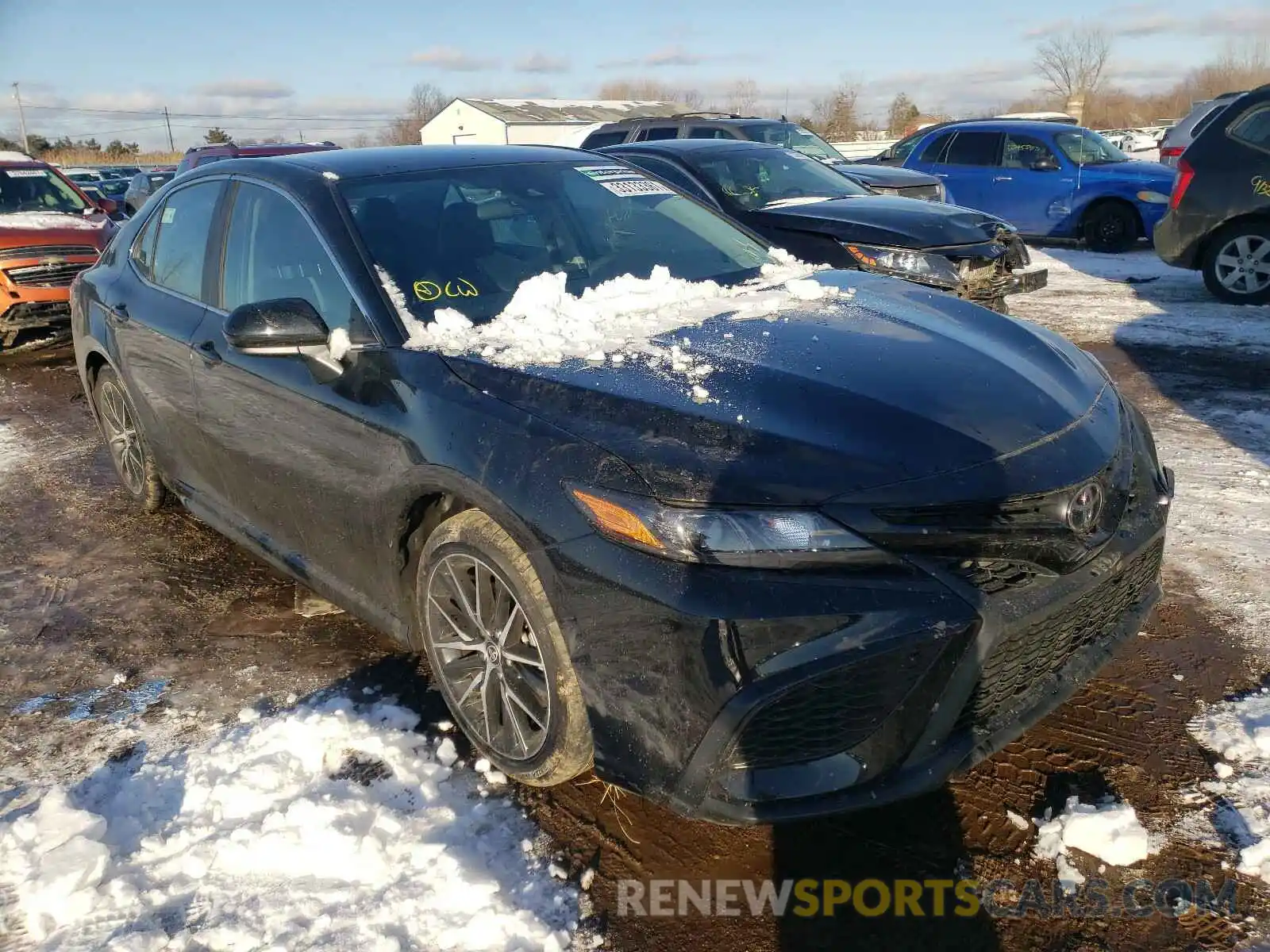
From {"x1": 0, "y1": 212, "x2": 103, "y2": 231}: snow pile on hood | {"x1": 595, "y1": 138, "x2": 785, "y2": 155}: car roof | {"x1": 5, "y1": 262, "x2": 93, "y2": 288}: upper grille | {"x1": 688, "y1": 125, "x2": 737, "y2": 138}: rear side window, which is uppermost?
{"x1": 688, "y1": 125, "x2": 737, "y2": 138}: rear side window

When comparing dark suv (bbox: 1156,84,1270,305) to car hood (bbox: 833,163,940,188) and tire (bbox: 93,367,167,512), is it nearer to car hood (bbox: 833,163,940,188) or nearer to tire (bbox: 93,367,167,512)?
car hood (bbox: 833,163,940,188)

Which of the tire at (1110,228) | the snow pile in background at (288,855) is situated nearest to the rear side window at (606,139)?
the tire at (1110,228)

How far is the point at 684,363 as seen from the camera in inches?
101

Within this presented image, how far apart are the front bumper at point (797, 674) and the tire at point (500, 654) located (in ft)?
0.47

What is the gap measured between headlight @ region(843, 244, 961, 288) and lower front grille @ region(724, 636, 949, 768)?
4.90m

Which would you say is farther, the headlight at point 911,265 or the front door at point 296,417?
the headlight at point 911,265

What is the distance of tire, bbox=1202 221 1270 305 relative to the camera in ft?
27.5

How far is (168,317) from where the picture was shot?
3863mm

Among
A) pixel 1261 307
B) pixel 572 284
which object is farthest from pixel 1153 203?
pixel 572 284

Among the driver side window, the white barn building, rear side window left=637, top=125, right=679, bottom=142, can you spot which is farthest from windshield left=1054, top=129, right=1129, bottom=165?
the white barn building

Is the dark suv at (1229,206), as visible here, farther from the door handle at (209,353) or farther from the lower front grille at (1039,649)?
the door handle at (209,353)

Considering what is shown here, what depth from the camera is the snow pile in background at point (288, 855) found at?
2168mm

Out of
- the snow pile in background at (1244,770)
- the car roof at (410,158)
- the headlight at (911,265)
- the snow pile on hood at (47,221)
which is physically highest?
the car roof at (410,158)

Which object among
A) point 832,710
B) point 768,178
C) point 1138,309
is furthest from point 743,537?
point 1138,309
